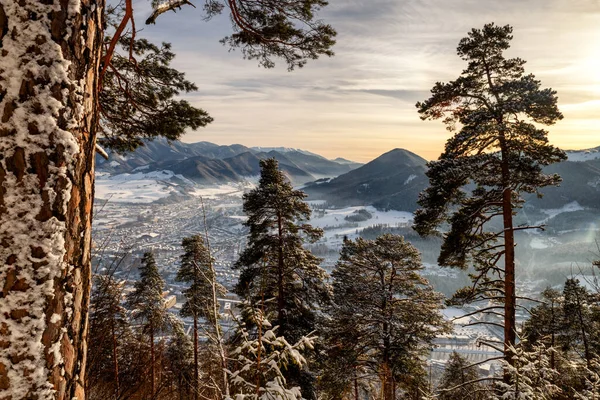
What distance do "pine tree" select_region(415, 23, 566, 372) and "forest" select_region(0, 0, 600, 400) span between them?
0.10 ft

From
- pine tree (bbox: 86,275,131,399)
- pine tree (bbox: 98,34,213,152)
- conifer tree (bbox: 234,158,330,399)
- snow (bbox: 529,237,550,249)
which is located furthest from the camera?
snow (bbox: 529,237,550,249)

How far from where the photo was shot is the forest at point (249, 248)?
3.30 ft

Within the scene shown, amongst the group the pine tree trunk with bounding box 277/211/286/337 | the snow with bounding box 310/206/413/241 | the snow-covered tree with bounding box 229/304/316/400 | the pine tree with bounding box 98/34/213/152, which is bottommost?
the snow with bounding box 310/206/413/241

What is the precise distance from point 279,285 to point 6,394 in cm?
846

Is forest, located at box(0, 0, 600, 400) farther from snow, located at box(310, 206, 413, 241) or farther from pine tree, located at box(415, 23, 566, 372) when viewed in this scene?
snow, located at box(310, 206, 413, 241)

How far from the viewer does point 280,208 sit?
9125mm

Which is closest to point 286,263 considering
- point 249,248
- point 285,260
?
point 285,260

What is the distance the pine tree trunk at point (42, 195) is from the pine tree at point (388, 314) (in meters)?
9.17

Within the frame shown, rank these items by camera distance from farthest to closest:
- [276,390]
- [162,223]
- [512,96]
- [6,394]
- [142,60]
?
[162,223], [512,96], [142,60], [276,390], [6,394]

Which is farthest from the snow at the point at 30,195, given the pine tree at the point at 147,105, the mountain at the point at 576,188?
the mountain at the point at 576,188

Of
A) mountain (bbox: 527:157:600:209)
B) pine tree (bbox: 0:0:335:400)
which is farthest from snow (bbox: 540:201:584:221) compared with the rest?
pine tree (bbox: 0:0:335:400)

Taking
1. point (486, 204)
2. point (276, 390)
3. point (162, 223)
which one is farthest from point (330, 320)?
point (162, 223)

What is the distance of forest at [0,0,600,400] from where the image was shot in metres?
1.01

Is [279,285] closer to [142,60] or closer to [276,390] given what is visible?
[142,60]
